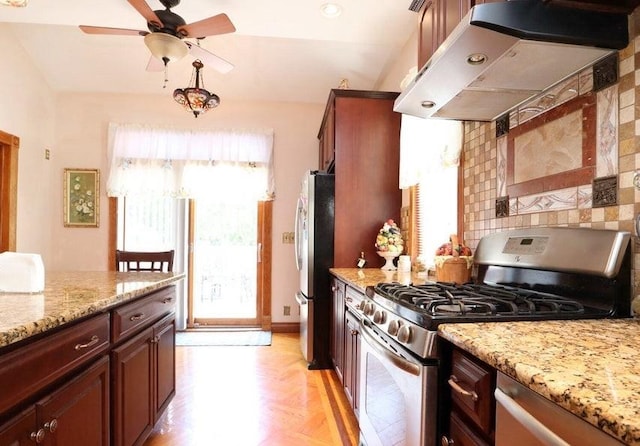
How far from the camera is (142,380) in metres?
1.72

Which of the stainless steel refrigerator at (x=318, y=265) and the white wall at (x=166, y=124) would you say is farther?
the white wall at (x=166, y=124)

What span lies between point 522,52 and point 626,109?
358mm

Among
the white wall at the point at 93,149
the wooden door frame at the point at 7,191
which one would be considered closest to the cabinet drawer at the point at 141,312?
the white wall at the point at 93,149

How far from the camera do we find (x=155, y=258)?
9.32 ft

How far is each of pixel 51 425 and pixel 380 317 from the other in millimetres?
1080

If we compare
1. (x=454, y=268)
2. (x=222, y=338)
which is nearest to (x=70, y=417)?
(x=454, y=268)

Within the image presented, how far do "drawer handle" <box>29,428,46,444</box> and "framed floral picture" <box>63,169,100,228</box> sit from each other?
3.77 m

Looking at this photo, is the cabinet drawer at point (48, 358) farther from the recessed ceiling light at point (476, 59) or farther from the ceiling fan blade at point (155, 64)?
the ceiling fan blade at point (155, 64)

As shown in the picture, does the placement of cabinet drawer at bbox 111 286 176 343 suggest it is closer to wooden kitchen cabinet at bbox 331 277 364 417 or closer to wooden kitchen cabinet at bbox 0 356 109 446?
wooden kitchen cabinet at bbox 0 356 109 446

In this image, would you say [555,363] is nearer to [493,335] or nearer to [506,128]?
[493,335]

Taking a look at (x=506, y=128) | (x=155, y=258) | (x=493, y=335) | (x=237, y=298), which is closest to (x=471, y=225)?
(x=506, y=128)

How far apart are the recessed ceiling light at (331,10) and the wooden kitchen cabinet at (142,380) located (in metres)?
2.17

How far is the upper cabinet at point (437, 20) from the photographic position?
1.43 meters

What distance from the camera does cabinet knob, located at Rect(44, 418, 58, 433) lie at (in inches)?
39.6
